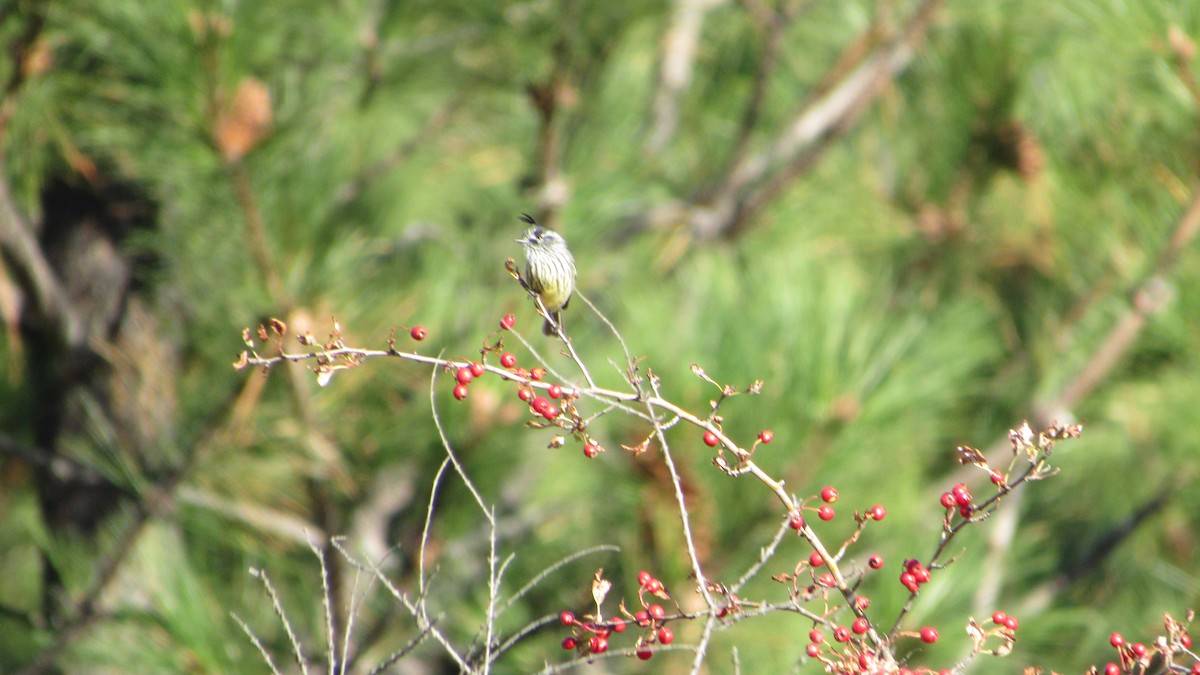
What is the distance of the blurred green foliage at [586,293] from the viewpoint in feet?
6.55

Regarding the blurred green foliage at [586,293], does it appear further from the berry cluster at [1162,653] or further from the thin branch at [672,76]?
the berry cluster at [1162,653]

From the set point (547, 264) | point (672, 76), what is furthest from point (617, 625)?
point (672, 76)

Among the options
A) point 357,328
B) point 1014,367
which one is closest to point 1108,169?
point 1014,367

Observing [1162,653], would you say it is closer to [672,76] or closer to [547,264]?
[547,264]

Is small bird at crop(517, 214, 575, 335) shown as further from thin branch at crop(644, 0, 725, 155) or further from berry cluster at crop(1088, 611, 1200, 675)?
berry cluster at crop(1088, 611, 1200, 675)

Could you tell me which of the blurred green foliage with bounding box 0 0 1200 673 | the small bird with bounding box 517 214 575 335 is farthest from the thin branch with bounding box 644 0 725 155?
the small bird with bounding box 517 214 575 335


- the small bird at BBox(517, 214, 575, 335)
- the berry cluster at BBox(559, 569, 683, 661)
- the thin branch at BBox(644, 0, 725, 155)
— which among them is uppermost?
the thin branch at BBox(644, 0, 725, 155)

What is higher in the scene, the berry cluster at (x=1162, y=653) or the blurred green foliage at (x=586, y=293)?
the blurred green foliage at (x=586, y=293)

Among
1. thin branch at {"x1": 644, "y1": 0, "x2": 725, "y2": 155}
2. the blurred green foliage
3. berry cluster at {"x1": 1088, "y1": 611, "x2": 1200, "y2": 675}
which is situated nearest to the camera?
berry cluster at {"x1": 1088, "y1": 611, "x2": 1200, "y2": 675}

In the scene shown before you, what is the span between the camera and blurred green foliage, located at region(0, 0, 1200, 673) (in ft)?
6.55

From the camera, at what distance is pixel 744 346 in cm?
205

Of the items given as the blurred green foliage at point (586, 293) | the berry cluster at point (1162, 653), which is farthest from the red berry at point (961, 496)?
the blurred green foliage at point (586, 293)

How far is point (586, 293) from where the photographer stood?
9.18 feet

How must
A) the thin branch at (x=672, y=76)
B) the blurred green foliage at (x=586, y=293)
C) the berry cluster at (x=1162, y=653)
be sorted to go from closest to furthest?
the berry cluster at (x=1162, y=653)
the blurred green foliage at (x=586, y=293)
the thin branch at (x=672, y=76)
